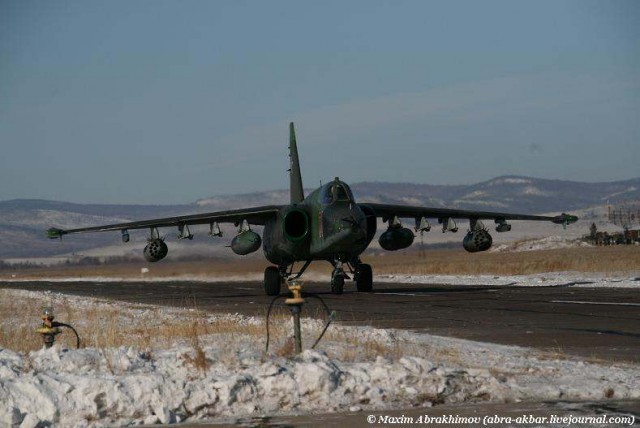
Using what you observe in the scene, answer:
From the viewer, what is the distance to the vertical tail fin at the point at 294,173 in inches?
1484

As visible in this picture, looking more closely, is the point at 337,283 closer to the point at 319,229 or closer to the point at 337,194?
the point at 319,229

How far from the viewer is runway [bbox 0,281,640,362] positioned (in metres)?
15.9

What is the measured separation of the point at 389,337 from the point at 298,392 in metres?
5.87

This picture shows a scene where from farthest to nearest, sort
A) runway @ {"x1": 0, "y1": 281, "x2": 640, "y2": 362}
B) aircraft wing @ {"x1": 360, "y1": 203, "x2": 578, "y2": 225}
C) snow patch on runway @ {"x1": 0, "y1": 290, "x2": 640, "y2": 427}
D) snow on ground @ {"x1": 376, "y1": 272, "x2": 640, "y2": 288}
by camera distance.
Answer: aircraft wing @ {"x1": 360, "y1": 203, "x2": 578, "y2": 225} → snow on ground @ {"x1": 376, "y1": 272, "x2": 640, "y2": 288} → runway @ {"x1": 0, "y1": 281, "x2": 640, "y2": 362} → snow patch on runway @ {"x1": 0, "y1": 290, "x2": 640, "y2": 427}

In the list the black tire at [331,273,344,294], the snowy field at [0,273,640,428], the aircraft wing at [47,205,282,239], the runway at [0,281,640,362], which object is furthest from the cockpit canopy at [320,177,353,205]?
the snowy field at [0,273,640,428]

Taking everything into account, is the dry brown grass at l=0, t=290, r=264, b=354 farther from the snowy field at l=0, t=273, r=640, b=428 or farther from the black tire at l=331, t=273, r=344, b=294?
the black tire at l=331, t=273, r=344, b=294

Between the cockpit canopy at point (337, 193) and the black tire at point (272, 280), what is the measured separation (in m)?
4.03

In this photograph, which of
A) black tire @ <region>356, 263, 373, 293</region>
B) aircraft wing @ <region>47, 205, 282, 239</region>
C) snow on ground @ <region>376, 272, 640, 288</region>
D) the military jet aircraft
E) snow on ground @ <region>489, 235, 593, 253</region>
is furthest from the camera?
snow on ground @ <region>489, 235, 593, 253</region>

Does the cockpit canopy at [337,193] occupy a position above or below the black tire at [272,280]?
above

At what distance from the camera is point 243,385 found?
10.3 metres

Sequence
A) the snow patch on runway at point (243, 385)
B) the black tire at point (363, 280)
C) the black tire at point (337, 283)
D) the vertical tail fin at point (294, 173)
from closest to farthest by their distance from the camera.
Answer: the snow patch on runway at point (243, 385) < the black tire at point (337, 283) < the black tire at point (363, 280) < the vertical tail fin at point (294, 173)

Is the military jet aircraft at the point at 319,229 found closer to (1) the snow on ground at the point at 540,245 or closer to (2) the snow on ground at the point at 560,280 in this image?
(2) the snow on ground at the point at 560,280

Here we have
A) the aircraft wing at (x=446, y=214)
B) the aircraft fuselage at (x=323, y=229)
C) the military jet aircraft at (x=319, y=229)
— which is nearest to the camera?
the aircraft fuselage at (x=323, y=229)

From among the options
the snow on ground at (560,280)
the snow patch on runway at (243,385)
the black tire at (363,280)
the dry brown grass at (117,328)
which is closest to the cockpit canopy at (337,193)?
the black tire at (363,280)
